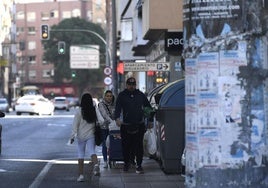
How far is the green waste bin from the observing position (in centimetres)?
1207

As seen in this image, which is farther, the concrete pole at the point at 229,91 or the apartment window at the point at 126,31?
the apartment window at the point at 126,31

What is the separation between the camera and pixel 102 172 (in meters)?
13.0

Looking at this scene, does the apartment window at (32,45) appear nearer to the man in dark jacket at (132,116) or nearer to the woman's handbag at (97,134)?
the man in dark jacket at (132,116)

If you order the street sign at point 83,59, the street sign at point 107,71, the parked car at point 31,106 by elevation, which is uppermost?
the street sign at point 83,59

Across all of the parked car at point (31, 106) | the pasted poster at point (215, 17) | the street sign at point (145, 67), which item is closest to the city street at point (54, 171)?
the street sign at point (145, 67)

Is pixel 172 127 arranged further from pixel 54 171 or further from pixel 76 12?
pixel 76 12

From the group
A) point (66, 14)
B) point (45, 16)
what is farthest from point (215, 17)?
point (45, 16)

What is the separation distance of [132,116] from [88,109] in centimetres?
93

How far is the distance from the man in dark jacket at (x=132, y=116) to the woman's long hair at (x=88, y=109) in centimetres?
61

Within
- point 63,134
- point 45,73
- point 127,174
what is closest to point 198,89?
point 127,174

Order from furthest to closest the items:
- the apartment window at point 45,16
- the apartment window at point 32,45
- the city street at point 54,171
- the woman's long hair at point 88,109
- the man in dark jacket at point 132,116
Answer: the apartment window at point 45,16
the apartment window at point 32,45
the man in dark jacket at point 132,116
the woman's long hair at point 88,109
the city street at point 54,171

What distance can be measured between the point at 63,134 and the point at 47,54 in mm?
72434

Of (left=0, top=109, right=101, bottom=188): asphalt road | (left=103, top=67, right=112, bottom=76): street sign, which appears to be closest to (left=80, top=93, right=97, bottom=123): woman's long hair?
(left=0, top=109, right=101, bottom=188): asphalt road

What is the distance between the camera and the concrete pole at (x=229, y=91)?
645cm
